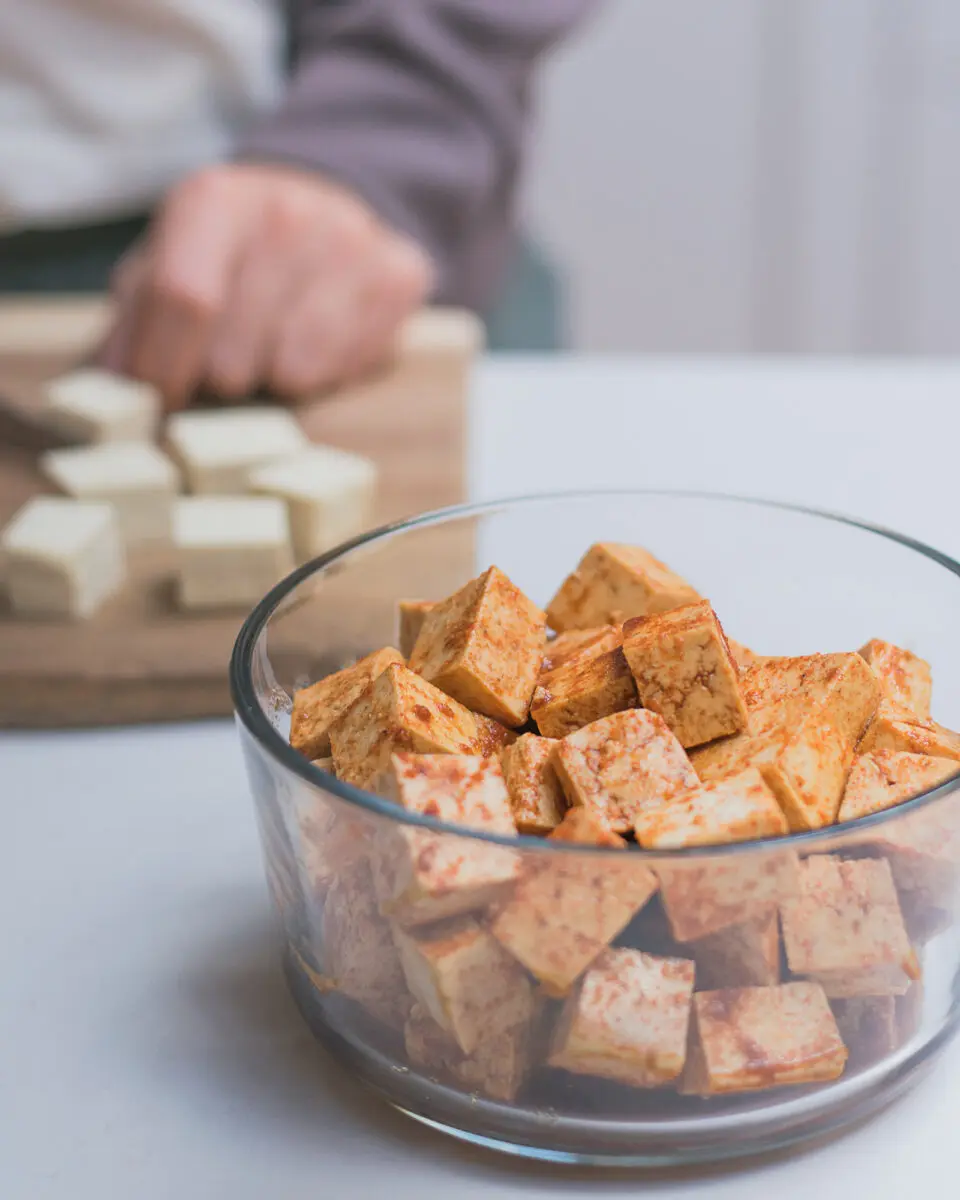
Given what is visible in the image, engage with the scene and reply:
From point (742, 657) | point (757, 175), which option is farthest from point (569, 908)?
point (757, 175)

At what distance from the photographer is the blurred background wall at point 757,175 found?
373 cm

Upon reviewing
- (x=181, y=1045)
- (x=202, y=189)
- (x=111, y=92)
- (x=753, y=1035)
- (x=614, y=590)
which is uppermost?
(x=111, y=92)

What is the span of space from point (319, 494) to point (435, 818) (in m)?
0.75

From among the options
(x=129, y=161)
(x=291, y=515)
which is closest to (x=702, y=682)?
(x=291, y=515)

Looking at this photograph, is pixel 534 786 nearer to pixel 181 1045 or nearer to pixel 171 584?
pixel 181 1045

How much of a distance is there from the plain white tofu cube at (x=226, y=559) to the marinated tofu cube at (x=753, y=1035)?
67 centimetres

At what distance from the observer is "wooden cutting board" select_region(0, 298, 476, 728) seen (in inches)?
37.6

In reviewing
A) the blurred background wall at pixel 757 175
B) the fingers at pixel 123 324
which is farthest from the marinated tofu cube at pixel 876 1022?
the blurred background wall at pixel 757 175

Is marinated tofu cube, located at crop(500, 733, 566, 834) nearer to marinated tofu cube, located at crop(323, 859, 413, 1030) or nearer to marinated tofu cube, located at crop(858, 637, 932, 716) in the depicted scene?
→ marinated tofu cube, located at crop(323, 859, 413, 1030)

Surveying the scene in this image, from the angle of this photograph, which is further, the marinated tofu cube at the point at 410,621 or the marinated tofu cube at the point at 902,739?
the marinated tofu cube at the point at 410,621

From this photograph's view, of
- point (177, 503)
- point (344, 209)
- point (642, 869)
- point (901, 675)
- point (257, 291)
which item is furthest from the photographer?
point (344, 209)

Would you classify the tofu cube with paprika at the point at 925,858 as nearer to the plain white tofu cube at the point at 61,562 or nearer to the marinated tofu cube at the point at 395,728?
the marinated tofu cube at the point at 395,728

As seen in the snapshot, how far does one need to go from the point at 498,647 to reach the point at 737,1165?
27 cm

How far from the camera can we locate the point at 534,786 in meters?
0.65
